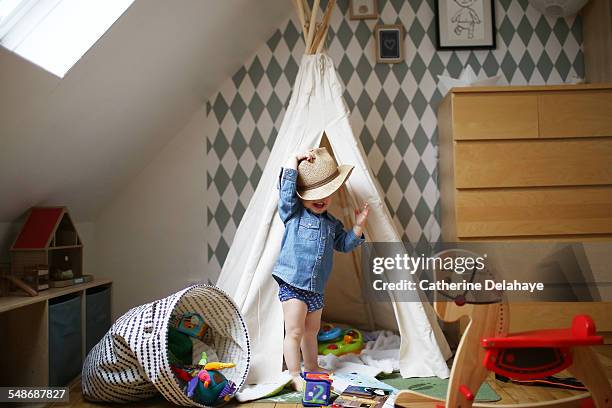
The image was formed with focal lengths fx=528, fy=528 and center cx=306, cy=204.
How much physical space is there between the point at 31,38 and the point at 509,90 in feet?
7.92

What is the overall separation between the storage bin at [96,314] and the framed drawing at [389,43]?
7.43 ft

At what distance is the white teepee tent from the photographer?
2.49 meters

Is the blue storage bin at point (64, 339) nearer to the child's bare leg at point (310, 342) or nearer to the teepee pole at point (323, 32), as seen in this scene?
the child's bare leg at point (310, 342)

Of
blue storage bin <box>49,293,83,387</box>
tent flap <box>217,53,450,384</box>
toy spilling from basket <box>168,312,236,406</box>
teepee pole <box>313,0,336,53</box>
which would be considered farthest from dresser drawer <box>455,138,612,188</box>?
blue storage bin <box>49,293,83,387</box>

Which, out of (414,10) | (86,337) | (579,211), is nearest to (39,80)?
(86,337)

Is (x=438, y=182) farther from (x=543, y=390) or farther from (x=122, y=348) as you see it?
(x=122, y=348)

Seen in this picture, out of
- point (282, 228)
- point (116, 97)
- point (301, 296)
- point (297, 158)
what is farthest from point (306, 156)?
point (116, 97)

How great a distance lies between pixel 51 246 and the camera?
259 cm

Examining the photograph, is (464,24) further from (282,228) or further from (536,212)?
(282,228)

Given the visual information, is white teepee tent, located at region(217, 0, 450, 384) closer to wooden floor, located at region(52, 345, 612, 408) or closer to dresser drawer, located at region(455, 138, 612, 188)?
wooden floor, located at region(52, 345, 612, 408)

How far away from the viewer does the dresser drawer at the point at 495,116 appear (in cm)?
299

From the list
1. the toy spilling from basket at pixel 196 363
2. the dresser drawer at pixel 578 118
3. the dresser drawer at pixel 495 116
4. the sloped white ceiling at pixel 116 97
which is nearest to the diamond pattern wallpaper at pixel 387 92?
the sloped white ceiling at pixel 116 97

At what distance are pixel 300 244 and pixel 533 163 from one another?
1476mm

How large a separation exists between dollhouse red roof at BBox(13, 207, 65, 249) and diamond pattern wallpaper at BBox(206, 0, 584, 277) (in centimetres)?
110
